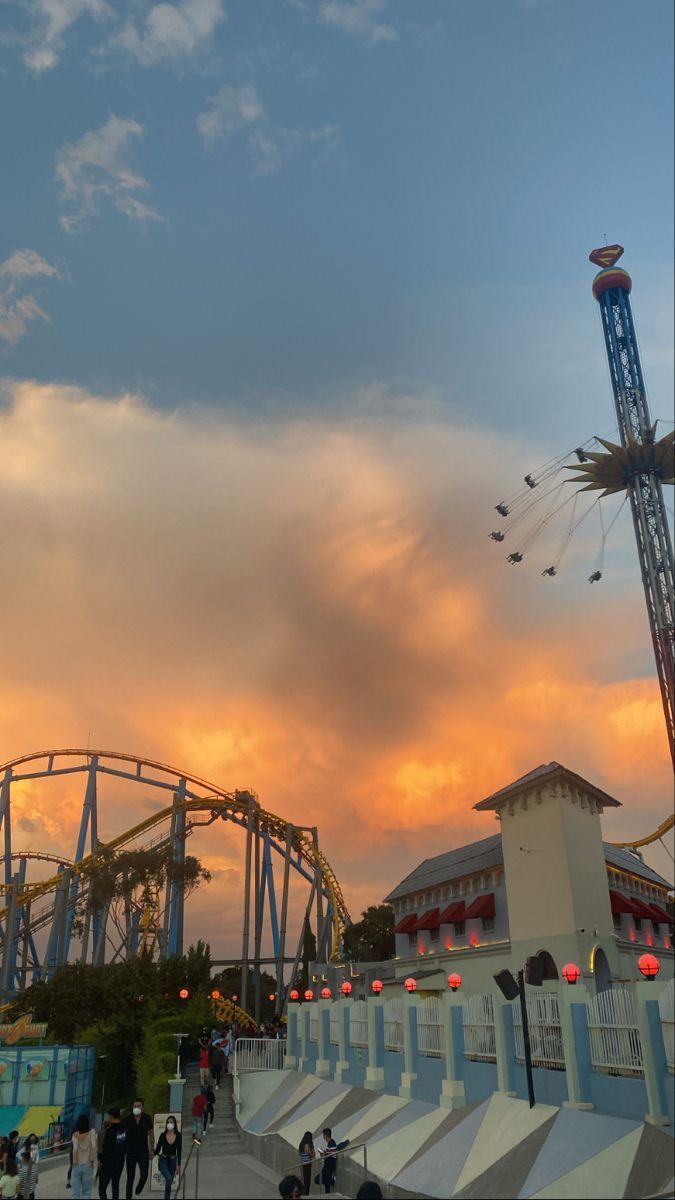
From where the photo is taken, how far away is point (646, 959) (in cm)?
1262

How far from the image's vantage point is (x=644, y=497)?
103 feet

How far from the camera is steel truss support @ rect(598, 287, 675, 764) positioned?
98.3ft

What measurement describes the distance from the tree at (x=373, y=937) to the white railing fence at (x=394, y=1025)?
62552mm

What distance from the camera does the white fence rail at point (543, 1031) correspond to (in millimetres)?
13922

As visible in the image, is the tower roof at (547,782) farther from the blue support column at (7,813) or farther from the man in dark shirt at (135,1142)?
the blue support column at (7,813)

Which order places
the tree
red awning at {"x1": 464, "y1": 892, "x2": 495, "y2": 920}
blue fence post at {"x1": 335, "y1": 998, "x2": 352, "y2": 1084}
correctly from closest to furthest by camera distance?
blue fence post at {"x1": 335, "y1": 998, "x2": 352, "y2": 1084} → red awning at {"x1": 464, "y1": 892, "x2": 495, "y2": 920} → the tree

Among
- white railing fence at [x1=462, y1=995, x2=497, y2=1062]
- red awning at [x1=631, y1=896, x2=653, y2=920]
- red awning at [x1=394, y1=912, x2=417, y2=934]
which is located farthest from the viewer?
red awning at [x1=394, y1=912, x2=417, y2=934]

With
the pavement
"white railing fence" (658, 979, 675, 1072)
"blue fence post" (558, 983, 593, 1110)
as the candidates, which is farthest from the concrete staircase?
"white railing fence" (658, 979, 675, 1072)

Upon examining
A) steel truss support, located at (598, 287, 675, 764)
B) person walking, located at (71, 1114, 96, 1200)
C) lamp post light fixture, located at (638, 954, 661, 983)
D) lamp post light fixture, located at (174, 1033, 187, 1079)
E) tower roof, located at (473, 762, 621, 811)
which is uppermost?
steel truss support, located at (598, 287, 675, 764)

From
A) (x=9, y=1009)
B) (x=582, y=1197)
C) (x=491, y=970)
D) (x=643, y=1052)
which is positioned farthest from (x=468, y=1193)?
(x=9, y=1009)

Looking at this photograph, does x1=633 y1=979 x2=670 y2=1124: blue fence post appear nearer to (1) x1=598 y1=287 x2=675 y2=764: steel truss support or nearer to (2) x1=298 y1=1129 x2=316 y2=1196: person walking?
(2) x1=298 y1=1129 x2=316 y2=1196: person walking

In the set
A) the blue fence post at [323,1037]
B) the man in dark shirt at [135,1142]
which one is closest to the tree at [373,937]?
the blue fence post at [323,1037]

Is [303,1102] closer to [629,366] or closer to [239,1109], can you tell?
[239,1109]

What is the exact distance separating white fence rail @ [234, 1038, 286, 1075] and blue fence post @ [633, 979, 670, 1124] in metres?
20.0
